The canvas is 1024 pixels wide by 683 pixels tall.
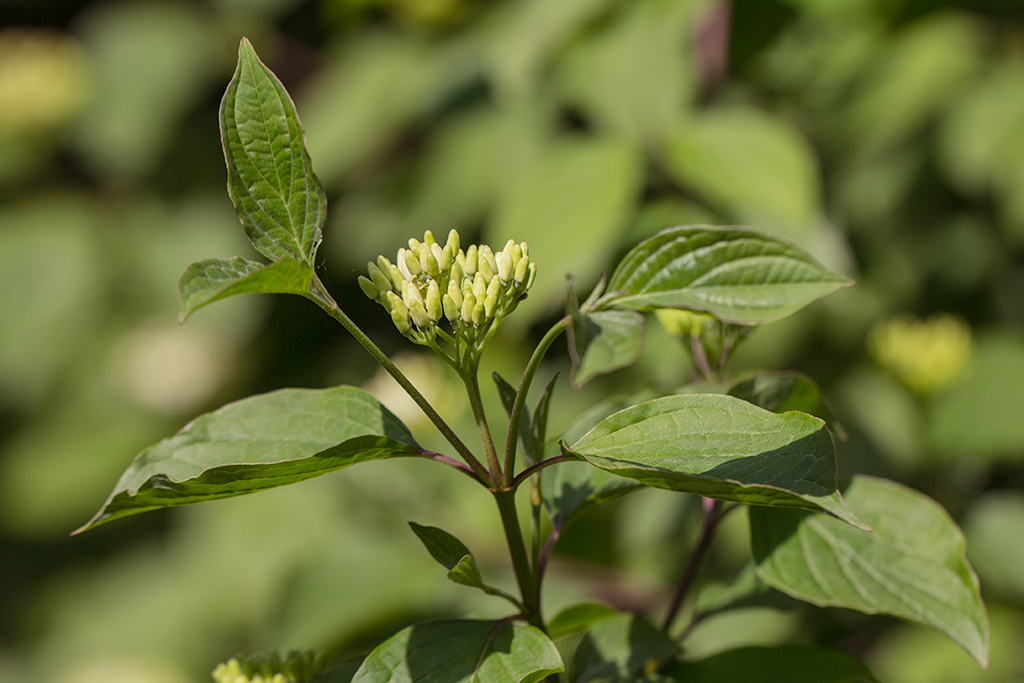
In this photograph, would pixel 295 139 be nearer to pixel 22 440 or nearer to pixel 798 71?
pixel 798 71

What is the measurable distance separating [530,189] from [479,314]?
2.25 ft

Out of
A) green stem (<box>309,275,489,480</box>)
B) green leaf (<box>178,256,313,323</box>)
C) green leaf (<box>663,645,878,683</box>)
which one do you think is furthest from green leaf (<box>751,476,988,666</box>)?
green leaf (<box>178,256,313,323</box>)

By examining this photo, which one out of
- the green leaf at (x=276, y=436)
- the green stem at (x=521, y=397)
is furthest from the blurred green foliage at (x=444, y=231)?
the green stem at (x=521, y=397)

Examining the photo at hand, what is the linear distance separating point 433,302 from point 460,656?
234 mm

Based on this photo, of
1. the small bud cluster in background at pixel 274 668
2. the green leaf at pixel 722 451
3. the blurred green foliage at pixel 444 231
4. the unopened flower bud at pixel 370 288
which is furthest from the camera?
the blurred green foliage at pixel 444 231

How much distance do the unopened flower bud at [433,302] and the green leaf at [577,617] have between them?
0.31 metres

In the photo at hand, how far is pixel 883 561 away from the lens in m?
0.65

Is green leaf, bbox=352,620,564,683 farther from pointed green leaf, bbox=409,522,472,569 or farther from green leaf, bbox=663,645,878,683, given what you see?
green leaf, bbox=663,645,878,683

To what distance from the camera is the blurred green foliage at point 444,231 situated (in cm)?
124

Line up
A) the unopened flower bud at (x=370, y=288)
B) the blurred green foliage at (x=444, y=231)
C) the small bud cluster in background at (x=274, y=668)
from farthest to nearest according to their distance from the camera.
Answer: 1. the blurred green foliage at (x=444, y=231)
2. the small bud cluster in background at (x=274, y=668)
3. the unopened flower bud at (x=370, y=288)

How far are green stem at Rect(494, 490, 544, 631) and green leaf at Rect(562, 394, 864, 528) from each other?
8cm

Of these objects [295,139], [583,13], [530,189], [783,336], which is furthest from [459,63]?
[295,139]

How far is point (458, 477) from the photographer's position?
1417mm

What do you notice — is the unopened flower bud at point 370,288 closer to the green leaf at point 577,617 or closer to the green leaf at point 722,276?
the green leaf at point 722,276
